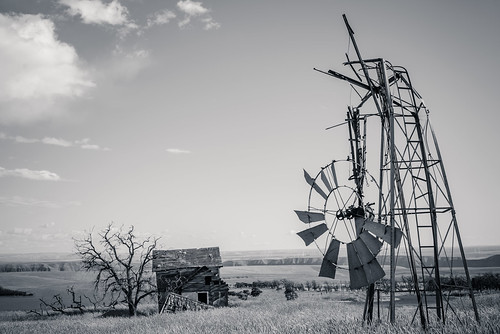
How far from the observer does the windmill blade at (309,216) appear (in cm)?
904

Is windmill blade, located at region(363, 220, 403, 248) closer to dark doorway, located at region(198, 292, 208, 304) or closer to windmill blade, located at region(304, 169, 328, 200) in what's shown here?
windmill blade, located at region(304, 169, 328, 200)

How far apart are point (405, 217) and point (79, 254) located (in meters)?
25.3

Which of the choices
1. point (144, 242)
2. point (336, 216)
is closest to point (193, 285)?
point (144, 242)

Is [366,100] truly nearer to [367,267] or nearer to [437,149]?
[437,149]

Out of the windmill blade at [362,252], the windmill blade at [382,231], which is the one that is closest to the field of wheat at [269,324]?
the windmill blade at [362,252]

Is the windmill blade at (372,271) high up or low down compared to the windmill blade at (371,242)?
down

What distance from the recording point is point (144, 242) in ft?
94.8

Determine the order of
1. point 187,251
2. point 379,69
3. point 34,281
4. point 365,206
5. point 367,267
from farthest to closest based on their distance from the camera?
point 34,281 < point 187,251 < point 379,69 < point 365,206 < point 367,267

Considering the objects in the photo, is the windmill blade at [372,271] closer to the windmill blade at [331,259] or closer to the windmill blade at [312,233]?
the windmill blade at [331,259]

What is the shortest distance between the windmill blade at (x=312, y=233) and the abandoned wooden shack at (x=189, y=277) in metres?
22.5

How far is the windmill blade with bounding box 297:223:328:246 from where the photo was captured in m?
9.14

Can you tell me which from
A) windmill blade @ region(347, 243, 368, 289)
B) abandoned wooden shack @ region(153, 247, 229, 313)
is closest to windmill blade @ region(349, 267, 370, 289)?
windmill blade @ region(347, 243, 368, 289)

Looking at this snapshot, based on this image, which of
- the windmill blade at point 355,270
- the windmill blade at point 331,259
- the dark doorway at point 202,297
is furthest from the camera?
the dark doorway at point 202,297

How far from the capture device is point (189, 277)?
3061 cm
